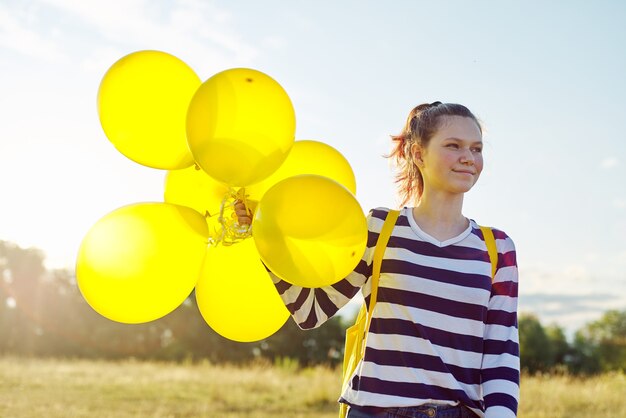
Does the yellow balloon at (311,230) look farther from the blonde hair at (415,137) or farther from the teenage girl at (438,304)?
the blonde hair at (415,137)

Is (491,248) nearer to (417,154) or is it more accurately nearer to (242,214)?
(417,154)

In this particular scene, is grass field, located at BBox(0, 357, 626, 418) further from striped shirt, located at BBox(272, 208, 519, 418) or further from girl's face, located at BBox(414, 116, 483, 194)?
girl's face, located at BBox(414, 116, 483, 194)

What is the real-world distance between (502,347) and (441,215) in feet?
1.51

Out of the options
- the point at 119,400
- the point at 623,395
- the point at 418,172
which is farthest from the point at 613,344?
the point at 418,172

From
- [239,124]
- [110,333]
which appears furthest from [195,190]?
[110,333]

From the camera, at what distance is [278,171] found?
2498mm

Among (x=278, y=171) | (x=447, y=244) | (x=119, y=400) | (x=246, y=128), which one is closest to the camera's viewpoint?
(x=246, y=128)

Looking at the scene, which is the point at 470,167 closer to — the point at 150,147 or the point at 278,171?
the point at 278,171

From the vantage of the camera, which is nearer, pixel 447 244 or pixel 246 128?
pixel 246 128

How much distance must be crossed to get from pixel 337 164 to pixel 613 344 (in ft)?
96.4

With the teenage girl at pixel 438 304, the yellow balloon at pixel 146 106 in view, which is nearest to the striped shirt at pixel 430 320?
the teenage girl at pixel 438 304

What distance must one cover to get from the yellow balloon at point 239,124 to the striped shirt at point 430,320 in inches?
15.0

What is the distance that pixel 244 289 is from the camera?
97.2 inches

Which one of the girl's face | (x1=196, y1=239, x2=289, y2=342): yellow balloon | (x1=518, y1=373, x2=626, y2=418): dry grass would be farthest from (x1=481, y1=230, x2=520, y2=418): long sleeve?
(x1=518, y1=373, x2=626, y2=418): dry grass
